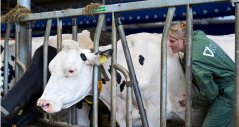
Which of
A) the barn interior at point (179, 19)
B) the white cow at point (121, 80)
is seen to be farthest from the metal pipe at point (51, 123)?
the barn interior at point (179, 19)

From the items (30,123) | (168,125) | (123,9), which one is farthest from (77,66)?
(168,125)

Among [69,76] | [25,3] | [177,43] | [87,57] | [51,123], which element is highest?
[25,3]

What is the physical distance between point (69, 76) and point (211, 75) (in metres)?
0.80

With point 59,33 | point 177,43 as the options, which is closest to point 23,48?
point 59,33

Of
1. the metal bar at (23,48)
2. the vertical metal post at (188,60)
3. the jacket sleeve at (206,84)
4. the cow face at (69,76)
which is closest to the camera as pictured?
the vertical metal post at (188,60)

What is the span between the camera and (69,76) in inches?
83.7

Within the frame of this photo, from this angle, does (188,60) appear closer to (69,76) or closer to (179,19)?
(69,76)

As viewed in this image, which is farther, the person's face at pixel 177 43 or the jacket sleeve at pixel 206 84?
the person's face at pixel 177 43

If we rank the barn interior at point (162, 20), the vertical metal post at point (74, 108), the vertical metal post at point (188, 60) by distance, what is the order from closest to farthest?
the vertical metal post at point (188, 60) < the vertical metal post at point (74, 108) < the barn interior at point (162, 20)

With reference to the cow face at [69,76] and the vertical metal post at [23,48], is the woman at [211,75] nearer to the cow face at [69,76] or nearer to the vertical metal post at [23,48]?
the cow face at [69,76]

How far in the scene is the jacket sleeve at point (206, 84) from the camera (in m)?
1.97

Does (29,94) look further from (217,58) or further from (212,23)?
(212,23)

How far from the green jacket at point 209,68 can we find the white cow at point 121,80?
0.43 metres

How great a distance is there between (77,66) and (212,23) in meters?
2.07
